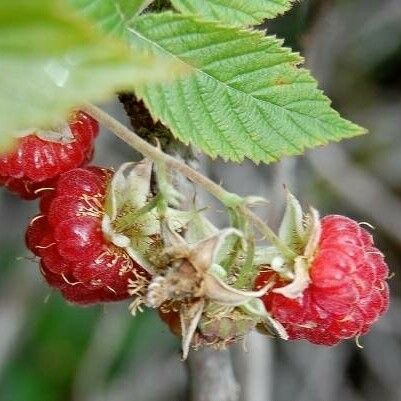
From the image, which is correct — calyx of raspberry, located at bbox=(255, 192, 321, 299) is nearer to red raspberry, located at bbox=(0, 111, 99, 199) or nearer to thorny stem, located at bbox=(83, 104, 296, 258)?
thorny stem, located at bbox=(83, 104, 296, 258)

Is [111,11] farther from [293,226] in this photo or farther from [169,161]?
[293,226]

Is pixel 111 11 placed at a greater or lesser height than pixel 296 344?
greater

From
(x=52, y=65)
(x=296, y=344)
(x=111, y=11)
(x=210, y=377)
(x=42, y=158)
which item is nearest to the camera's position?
(x=52, y=65)

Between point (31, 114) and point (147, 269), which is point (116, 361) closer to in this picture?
point (147, 269)

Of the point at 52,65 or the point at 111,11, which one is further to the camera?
the point at 111,11

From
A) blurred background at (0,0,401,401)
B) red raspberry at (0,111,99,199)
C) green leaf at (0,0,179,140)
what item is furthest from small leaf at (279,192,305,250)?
blurred background at (0,0,401,401)

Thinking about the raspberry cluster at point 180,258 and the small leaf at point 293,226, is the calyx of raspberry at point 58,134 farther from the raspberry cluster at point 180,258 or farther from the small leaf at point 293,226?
the small leaf at point 293,226

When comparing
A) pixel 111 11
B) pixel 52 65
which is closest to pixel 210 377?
pixel 111 11

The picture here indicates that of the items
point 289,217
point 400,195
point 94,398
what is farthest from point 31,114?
point 400,195
